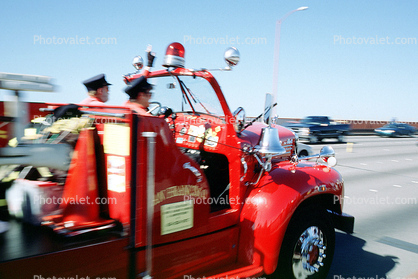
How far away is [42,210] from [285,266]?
2210mm

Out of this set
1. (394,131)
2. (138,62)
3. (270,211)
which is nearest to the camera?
(270,211)

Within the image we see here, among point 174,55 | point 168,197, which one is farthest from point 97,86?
point 168,197

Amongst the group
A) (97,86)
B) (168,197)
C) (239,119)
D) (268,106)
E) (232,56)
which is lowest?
(168,197)

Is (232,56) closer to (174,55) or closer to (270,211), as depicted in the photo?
(174,55)

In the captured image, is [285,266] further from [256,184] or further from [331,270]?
[331,270]

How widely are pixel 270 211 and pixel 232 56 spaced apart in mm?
1428

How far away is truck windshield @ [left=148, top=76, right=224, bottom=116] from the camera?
3.55 metres

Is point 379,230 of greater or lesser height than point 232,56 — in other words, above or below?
below

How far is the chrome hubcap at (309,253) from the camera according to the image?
11.4ft

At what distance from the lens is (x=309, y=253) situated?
3.56 m

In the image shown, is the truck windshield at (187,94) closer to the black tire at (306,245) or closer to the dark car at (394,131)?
the black tire at (306,245)

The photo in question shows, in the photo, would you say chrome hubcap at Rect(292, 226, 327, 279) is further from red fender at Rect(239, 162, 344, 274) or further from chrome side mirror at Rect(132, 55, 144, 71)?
chrome side mirror at Rect(132, 55, 144, 71)

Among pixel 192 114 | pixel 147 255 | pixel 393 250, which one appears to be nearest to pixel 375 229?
pixel 393 250

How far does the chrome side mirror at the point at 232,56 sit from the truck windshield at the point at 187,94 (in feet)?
1.31
